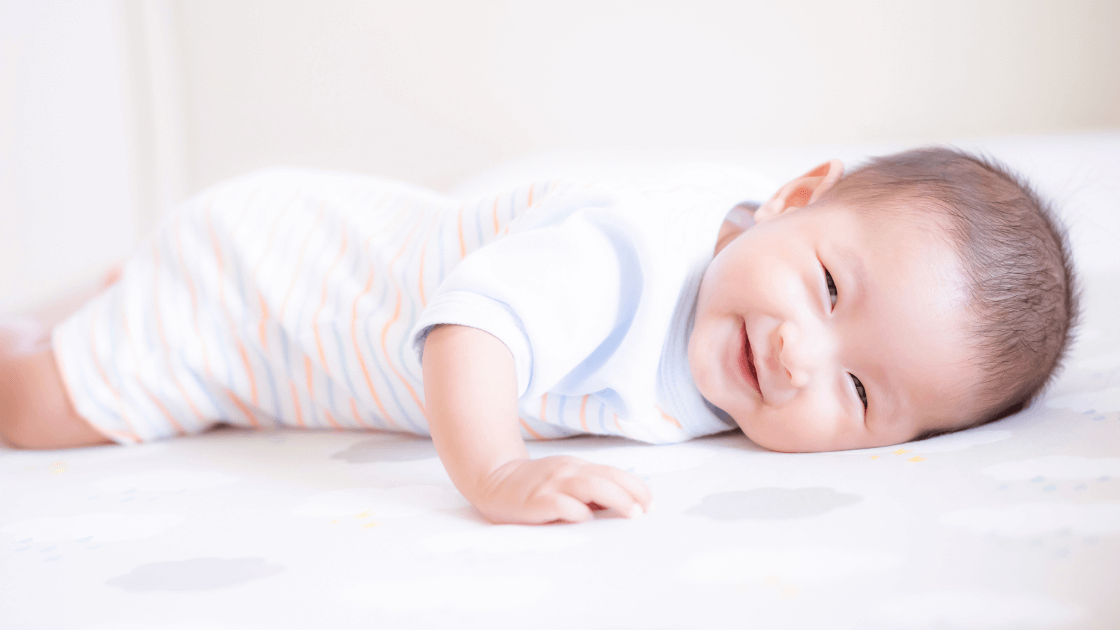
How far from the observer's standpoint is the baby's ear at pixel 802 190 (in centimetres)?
90

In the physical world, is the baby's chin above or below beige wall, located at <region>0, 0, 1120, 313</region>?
below

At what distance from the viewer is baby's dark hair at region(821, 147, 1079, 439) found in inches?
29.8

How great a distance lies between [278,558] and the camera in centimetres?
55

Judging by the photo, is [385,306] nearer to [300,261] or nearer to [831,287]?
[300,261]

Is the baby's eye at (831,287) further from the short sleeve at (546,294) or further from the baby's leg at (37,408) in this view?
the baby's leg at (37,408)

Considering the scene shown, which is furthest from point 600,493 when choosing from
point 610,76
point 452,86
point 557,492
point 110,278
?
point 452,86

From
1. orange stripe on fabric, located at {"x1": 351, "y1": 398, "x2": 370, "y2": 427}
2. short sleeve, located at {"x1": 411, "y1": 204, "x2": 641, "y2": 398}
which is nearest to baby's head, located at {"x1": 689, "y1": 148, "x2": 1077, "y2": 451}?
short sleeve, located at {"x1": 411, "y1": 204, "x2": 641, "y2": 398}

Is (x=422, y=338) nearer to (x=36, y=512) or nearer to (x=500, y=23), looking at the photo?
(x=36, y=512)

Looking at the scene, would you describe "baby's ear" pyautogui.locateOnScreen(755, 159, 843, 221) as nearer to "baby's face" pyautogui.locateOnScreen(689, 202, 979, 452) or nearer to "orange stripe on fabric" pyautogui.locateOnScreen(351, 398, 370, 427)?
"baby's face" pyautogui.locateOnScreen(689, 202, 979, 452)

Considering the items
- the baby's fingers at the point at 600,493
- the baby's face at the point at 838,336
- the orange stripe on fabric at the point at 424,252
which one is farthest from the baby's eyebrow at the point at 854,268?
the orange stripe on fabric at the point at 424,252

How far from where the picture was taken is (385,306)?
0.99m

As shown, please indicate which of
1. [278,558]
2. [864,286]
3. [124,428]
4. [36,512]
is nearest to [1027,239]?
[864,286]

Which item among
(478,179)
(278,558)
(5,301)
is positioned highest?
(478,179)

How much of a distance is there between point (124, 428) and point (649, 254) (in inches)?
27.4
